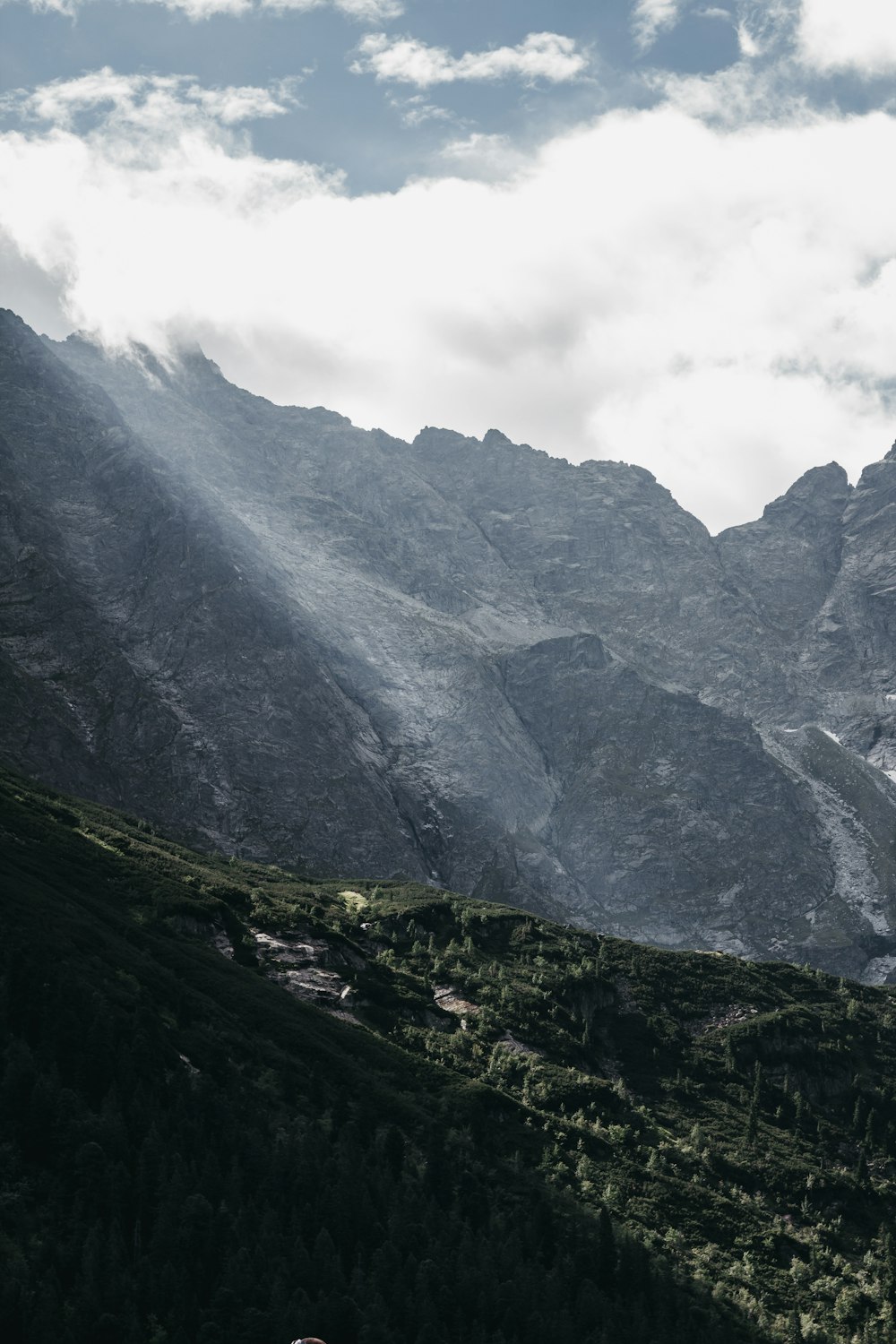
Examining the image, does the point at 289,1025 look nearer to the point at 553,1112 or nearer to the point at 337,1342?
the point at 553,1112

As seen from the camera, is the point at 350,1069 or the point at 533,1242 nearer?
the point at 533,1242

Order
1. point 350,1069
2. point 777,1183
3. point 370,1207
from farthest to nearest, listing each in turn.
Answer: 1. point 777,1183
2. point 350,1069
3. point 370,1207

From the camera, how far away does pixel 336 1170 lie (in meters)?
121

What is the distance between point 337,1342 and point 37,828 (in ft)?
358

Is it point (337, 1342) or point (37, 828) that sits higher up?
point (37, 828)

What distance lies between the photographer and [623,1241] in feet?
428

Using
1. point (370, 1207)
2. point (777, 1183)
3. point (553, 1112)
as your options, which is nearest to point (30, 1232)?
point (370, 1207)

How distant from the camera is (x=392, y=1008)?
636ft

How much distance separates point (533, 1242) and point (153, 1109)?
126 ft

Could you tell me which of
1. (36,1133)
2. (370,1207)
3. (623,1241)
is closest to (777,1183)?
(623,1241)

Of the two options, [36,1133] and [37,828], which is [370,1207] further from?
[37,828]

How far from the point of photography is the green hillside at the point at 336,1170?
98750mm

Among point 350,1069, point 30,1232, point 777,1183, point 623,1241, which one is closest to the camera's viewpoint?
point 30,1232

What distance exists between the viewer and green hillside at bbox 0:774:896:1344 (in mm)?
98750
